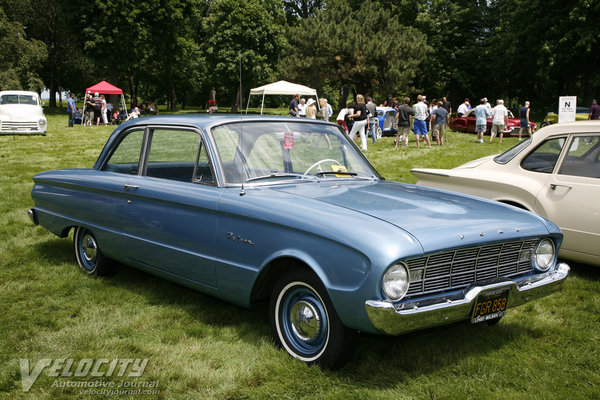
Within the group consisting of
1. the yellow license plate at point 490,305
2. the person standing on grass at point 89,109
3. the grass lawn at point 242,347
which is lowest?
the grass lawn at point 242,347

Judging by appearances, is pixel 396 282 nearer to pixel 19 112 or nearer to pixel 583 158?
pixel 583 158

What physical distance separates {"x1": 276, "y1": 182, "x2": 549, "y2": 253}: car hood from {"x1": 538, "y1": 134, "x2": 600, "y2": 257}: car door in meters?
1.75

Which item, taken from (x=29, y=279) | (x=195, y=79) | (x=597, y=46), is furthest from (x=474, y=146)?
(x=195, y=79)

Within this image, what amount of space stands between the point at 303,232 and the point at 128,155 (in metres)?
2.50

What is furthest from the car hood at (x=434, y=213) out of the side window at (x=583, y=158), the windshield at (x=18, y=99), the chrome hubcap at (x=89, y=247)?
the windshield at (x=18, y=99)

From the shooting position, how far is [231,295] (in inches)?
157

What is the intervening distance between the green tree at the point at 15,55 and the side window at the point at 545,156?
43538mm

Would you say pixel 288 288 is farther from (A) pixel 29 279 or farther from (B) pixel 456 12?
(B) pixel 456 12

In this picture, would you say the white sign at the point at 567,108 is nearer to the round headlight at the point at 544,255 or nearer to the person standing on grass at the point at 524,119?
the person standing on grass at the point at 524,119

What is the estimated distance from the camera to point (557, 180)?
5.80 meters

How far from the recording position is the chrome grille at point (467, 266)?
3305mm

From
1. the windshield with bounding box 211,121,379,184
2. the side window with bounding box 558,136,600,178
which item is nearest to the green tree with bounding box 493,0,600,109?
the side window with bounding box 558,136,600,178

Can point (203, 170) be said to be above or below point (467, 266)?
above

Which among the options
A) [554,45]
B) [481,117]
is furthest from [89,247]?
[554,45]
